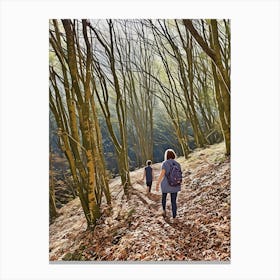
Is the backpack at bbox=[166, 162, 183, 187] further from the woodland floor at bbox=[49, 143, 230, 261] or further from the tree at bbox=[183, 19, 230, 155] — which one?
the tree at bbox=[183, 19, 230, 155]

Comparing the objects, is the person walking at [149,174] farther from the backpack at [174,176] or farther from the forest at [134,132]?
the backpack at [174,176]

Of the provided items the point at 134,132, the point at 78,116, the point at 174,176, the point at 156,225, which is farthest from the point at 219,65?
the point at 156,225

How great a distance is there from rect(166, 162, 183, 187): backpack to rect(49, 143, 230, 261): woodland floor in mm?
59

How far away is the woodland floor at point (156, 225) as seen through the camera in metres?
3.56

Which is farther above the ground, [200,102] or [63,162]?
[200,102]

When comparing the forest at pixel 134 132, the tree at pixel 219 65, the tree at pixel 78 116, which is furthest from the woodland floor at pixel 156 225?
the tree at pixel 219 65

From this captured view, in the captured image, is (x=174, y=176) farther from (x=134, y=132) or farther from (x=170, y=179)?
(x=134, y=132)

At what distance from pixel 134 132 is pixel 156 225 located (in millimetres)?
895

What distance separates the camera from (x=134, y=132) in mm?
3691
